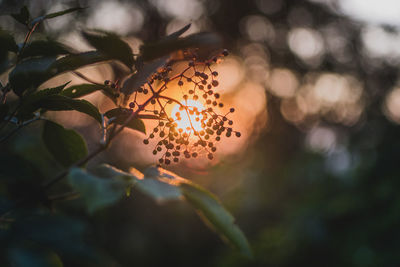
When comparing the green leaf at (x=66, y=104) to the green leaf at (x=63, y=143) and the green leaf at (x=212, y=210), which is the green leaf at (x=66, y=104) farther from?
the green leaf at (x=212, y=210)

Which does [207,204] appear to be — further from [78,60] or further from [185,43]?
[78,60]

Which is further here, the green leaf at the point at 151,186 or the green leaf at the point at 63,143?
the green leaf at the point at 63,143

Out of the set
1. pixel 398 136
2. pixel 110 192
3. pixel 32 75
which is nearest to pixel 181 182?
pixel 110 192

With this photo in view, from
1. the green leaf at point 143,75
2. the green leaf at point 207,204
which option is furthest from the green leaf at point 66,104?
the green leaf at point 207,204

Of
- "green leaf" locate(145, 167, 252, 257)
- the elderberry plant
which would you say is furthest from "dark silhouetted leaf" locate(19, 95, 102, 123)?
"green leaf" locate(145, 167, 252, 257)

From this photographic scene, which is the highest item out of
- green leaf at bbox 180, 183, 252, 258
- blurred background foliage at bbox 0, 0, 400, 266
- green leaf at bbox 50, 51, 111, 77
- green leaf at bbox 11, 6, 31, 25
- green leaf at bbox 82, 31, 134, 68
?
blurred background foliage at bbox 0, 0, 400, 266

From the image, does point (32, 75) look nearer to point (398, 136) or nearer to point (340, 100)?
point (398, 136)

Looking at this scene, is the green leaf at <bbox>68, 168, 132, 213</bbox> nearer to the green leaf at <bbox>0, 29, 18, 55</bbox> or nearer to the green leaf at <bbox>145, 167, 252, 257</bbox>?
the green leaf at <bbox>145, 167, 252, 257</bbox>
